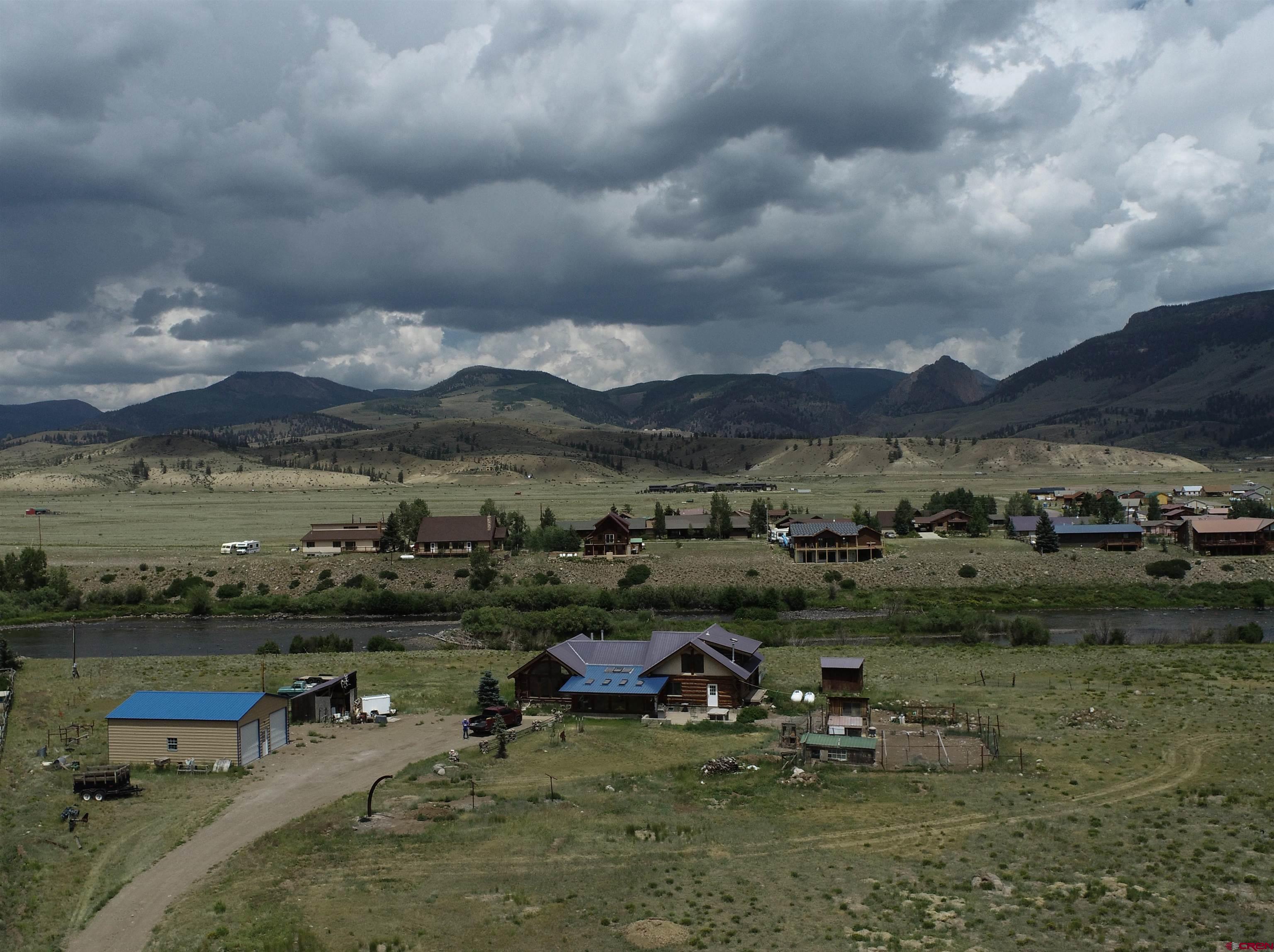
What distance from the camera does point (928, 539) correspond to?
334 feet

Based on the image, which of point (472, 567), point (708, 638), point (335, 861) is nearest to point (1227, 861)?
point (335, 861)

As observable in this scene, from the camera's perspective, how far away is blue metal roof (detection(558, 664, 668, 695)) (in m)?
41.0

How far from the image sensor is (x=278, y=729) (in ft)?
119

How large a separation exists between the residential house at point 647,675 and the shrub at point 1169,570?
54.7 m

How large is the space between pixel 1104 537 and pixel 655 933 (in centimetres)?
8821

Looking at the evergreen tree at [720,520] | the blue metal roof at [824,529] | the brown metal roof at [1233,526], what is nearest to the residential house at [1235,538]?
the brown metal roof at [1233,526]

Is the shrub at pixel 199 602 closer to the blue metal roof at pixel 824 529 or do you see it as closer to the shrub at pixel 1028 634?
the blue metal roof at pixel 824 529

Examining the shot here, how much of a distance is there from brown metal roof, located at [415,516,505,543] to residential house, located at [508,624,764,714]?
184ft

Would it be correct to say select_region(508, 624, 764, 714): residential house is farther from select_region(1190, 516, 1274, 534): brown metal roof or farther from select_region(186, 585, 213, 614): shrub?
select_region(1190, 516, 1274, 534): brown metal roof

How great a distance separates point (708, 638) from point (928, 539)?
63923mm

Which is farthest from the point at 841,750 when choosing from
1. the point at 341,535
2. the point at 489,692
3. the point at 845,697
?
the point at 341,535

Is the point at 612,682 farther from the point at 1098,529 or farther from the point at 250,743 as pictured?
the point at 1098,529

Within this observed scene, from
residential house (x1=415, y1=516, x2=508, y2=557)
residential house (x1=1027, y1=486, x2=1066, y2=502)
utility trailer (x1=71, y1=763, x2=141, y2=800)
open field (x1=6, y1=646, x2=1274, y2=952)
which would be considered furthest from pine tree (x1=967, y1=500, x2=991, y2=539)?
utility trailer (x1=71, y1=763, x2=141, y2=800)

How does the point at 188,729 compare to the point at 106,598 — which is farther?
the point at 106,598
